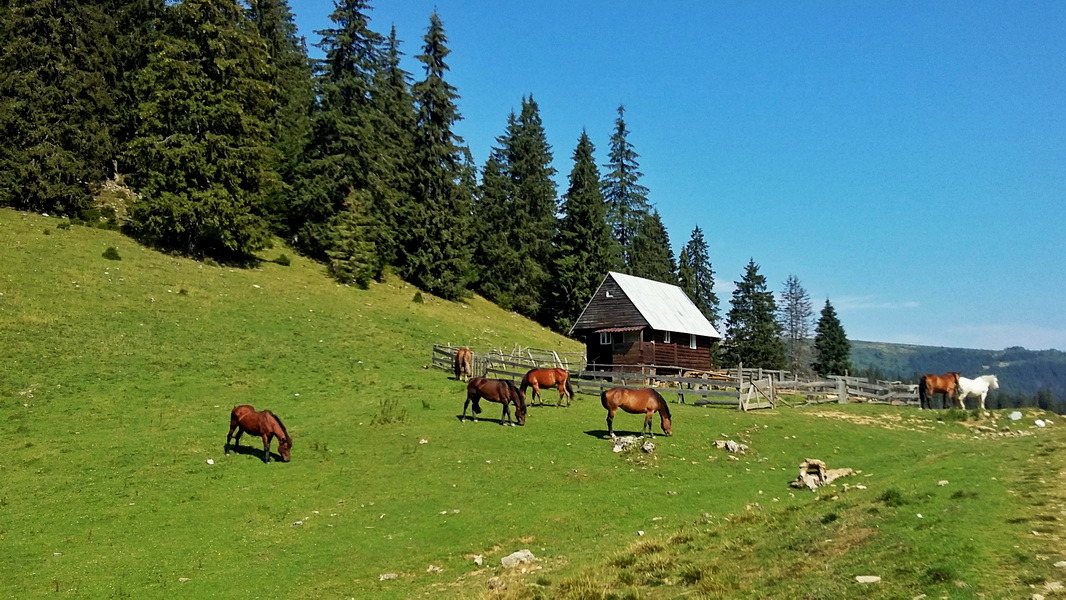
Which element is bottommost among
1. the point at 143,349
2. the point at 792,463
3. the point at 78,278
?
the point at 792,463

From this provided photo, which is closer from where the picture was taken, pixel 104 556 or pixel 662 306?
pixel 104 556

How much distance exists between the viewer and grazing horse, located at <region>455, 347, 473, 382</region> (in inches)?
1204

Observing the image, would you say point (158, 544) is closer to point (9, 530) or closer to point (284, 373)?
point (9, 530)

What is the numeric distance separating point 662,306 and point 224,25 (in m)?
36.2

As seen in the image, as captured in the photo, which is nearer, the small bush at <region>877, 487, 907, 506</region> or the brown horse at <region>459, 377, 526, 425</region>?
the small bush at <region>877, 487, 907, 506</region>

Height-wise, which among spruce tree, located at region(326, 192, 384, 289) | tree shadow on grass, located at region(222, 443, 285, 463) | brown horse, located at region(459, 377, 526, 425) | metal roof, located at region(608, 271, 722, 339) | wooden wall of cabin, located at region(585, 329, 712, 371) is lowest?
tree shadow on grass, located at region(222, 443, 285, 463)

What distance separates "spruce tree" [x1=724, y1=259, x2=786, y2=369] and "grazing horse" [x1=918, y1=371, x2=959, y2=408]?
1536 inches

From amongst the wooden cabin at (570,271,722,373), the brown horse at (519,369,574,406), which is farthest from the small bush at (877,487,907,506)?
the wooden cabin at (570,271,722,373)

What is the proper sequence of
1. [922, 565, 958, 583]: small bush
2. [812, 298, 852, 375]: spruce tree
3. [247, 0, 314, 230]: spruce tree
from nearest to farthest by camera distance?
[922, 565, 958, 583]: small bush → [247, 0, 314, 230]: spruce tree → [812, 298, 852, 375]: spruce tree

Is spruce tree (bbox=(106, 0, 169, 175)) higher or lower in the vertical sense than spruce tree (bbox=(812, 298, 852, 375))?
higher

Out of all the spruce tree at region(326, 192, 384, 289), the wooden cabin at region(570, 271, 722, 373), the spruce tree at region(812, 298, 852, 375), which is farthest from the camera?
the spruce tree at region(812, 298, 852, 375)

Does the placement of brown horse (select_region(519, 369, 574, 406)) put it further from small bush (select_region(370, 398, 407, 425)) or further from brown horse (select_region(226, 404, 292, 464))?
brown horse (select_region(226, 404, 292, 464))

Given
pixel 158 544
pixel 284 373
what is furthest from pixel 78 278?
pixel 158 544

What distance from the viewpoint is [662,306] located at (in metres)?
42.3
